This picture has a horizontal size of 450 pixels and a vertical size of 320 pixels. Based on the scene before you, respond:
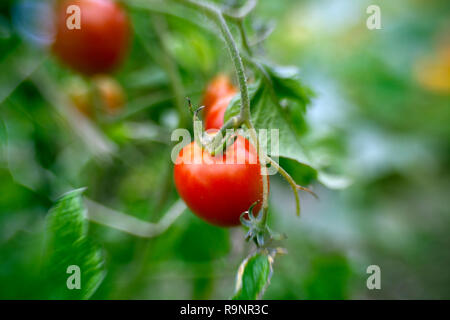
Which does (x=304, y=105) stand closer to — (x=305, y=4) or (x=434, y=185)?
(x=305, y=4)

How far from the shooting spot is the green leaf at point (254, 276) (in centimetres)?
29

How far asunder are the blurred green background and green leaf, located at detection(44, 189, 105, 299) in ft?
0.07

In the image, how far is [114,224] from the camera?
0.55 metres

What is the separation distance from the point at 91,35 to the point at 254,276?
1.26 ft

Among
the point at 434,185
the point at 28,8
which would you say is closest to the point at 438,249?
the point at 434,185

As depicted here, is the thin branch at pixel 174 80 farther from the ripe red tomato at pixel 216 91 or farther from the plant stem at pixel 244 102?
the plant stem at pixel 244 102

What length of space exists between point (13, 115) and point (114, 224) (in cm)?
24

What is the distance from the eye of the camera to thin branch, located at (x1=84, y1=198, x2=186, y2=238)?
0.52m

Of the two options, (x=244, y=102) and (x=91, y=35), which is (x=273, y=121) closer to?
(x=244, y=102)

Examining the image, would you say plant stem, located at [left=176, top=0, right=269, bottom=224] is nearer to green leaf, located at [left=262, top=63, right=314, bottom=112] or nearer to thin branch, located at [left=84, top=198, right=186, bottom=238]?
green leaf, located at [left=262, top=63, right=314, bottom=112]

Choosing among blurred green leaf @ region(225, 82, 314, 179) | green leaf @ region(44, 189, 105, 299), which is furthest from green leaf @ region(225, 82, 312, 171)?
green leaf @ region(44, 189, 105, 299)

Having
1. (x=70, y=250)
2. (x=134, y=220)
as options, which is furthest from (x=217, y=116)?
(x=134, y=220)

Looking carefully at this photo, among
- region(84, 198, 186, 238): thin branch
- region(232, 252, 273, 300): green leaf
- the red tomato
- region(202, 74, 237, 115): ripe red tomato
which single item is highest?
region(202, 74, 237, 115): ripe red tomato

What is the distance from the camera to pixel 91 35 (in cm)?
52
